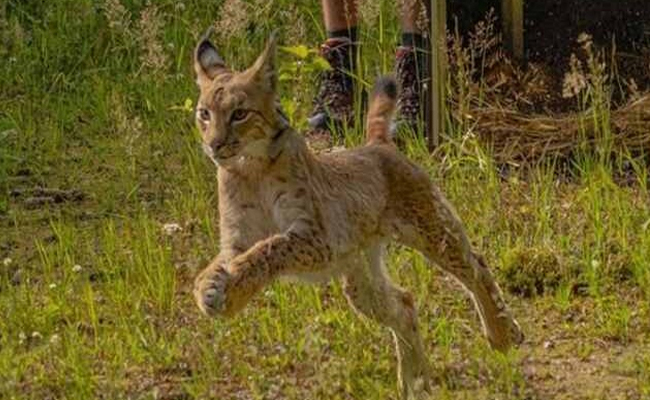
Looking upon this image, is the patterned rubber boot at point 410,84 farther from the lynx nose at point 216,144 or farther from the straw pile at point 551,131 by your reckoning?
the lynx nose at point 216,144

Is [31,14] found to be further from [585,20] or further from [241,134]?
[241,134]

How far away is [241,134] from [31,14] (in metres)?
4.72

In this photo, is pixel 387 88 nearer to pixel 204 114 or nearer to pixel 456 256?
pixel 456 256

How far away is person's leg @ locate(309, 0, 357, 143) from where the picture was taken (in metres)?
7.98

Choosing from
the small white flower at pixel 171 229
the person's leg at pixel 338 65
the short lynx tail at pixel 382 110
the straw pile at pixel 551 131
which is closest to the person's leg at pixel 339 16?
the person's leg at pixel 338 65

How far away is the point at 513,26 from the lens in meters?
8.20

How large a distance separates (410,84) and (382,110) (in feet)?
6.24

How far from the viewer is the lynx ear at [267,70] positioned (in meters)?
5.40

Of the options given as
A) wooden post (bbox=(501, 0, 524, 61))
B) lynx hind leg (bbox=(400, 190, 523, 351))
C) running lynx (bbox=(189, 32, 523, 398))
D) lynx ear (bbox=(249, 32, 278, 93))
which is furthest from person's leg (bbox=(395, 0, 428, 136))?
lynx ear (bbox=(249, 32, 278, 93))

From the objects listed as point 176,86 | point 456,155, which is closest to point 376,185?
point 456,155

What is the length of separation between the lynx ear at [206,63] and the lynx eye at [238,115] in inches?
10.4

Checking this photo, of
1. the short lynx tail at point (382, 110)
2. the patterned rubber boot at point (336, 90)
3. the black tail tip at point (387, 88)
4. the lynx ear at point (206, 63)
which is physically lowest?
the patterned rubber boot at point (336, 90)

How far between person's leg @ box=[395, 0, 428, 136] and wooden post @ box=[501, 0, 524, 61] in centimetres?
54

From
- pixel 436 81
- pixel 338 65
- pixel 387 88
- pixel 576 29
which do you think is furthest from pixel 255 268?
pixel 576 29
